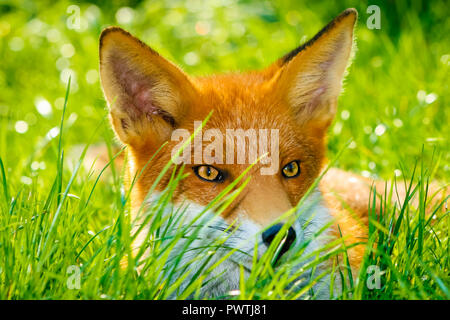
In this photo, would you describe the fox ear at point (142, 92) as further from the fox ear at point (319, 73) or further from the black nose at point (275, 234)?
the black nose at point (275, 234)

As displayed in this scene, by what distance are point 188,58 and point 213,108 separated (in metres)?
3.74

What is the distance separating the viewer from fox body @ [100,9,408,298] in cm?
249

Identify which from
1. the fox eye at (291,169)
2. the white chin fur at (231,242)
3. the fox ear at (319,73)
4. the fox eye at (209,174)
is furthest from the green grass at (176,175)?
the fox ear at (319,73)

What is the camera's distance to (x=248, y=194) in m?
2.45

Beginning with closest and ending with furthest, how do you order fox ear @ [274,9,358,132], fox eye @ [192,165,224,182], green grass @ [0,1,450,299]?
green grass @ [0,1,450,299] → fox eye @ [192,165,224,182] → fox ear @ [274,9,358,132]

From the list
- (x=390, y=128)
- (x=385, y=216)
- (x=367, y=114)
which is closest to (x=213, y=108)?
(x=385, y=216)

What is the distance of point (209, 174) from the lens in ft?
8.50

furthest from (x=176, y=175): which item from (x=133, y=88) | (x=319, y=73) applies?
(x=319, y=73)

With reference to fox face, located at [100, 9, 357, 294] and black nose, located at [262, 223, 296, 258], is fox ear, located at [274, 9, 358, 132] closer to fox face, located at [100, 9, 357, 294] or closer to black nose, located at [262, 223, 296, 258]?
fox face, located at [100, 9, 357, 294]

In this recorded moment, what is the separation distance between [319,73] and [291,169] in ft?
2.09

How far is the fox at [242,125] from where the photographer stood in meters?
2.47

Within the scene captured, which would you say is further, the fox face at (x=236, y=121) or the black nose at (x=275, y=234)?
the fox face at (x=236, y=121)

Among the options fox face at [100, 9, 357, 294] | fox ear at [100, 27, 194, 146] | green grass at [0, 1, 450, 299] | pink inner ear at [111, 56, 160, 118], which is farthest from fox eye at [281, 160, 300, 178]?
pink inner ear at [111, 56, 160, 118]
